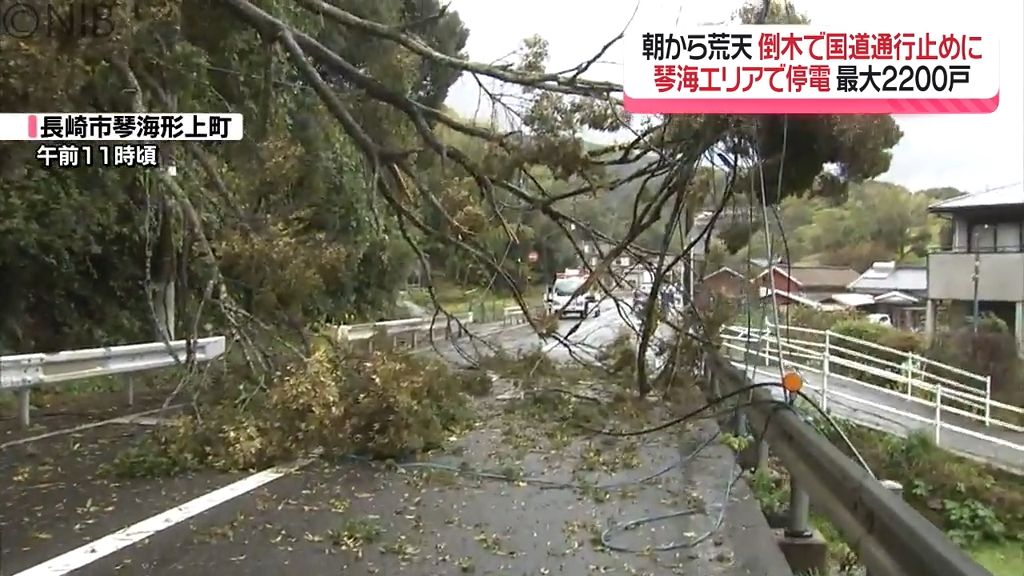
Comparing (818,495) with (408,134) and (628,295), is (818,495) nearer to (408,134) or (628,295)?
(628,295)

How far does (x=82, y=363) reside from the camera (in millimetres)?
9773

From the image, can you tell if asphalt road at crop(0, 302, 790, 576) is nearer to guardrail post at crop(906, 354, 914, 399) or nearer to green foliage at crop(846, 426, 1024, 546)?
green foliage at crop(846, 426, 1024, 546)

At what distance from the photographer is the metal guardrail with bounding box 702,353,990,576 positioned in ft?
9.16

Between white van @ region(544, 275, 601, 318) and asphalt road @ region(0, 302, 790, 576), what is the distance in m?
1.64

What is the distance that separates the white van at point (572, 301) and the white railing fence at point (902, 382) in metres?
1.50

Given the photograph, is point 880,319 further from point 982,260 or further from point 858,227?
point 858,227

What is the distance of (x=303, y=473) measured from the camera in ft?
24.0

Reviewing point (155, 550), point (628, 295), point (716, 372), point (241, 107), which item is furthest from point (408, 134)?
point (155, 550)

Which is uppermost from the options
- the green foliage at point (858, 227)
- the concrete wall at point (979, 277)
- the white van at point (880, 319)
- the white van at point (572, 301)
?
the green foliage at point (858, 227)

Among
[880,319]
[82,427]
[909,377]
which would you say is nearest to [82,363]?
[82,427]

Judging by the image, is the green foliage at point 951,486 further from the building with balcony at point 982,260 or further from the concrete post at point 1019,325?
the building with balcony at point 982,260
